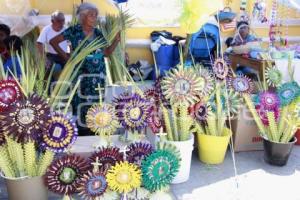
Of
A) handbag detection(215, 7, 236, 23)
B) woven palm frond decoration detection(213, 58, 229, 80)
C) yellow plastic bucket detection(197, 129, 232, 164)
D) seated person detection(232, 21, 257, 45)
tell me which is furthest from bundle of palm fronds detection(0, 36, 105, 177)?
handbag detection(215, 7, 236, 23)

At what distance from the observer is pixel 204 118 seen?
102 inches

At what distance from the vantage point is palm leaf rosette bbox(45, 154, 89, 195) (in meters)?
1.75

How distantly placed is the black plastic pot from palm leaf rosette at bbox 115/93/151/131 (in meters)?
1.16

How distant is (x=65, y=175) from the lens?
177cm

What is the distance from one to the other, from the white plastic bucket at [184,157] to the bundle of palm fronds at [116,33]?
3.87 feet

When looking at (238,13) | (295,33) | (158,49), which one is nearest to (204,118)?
(158,49)

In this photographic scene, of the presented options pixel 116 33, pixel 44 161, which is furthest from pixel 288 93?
pixel 44 161

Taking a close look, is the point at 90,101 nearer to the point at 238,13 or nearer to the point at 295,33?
the point at 238,13

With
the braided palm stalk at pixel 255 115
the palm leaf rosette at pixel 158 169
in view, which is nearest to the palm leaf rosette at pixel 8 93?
the palm leaf rosette at pixel 158 169

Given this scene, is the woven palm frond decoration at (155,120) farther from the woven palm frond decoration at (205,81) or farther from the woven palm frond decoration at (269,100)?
the woven palm frond decoration at (269,100)

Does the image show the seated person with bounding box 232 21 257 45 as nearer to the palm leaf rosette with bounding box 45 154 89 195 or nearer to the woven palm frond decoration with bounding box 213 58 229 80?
the woven palm frond decoration with bounding box 213 58 229 80

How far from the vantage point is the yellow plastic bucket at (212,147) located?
2629 mm

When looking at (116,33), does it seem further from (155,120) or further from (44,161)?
(44,161)

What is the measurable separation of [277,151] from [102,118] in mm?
1442
